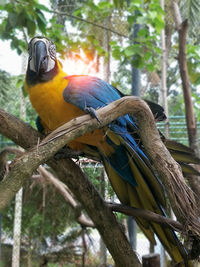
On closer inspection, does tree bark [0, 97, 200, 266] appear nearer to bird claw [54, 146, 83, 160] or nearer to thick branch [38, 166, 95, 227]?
Answer: bird claw [54, 146, 83, 160]

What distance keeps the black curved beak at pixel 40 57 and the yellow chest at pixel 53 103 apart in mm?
55

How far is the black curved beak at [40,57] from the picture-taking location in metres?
0.93

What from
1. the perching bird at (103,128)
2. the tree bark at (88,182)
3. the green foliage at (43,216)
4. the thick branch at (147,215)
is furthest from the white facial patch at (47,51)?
the green foliage at (43,216)

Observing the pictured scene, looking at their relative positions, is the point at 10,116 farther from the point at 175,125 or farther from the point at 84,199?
the point at 175,125

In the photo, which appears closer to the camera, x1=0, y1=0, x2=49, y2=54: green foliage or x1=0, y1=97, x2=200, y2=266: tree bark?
x1=0, y1=97, x2=200, y2=266: tree bark

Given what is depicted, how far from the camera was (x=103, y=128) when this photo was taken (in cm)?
92

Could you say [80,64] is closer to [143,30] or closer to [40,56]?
[143,30]

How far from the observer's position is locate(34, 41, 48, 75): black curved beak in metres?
0.93

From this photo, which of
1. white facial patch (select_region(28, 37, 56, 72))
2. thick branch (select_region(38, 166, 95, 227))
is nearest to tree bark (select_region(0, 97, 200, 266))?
white facial patch (select_region(28, 37, 56, 72))

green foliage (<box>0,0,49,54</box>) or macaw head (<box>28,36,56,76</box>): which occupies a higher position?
green foliage (<box>0,0,49,54</box>)

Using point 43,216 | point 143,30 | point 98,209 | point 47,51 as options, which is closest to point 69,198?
point 43,216

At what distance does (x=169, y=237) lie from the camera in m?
0.96

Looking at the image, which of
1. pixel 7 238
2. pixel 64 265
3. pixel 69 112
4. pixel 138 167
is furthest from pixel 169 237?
pixel 7 238

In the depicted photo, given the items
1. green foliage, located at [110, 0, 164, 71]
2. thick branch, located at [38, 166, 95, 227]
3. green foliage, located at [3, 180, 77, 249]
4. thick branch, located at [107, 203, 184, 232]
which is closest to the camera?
thick branch, located at [107, 203, 184, 232]
